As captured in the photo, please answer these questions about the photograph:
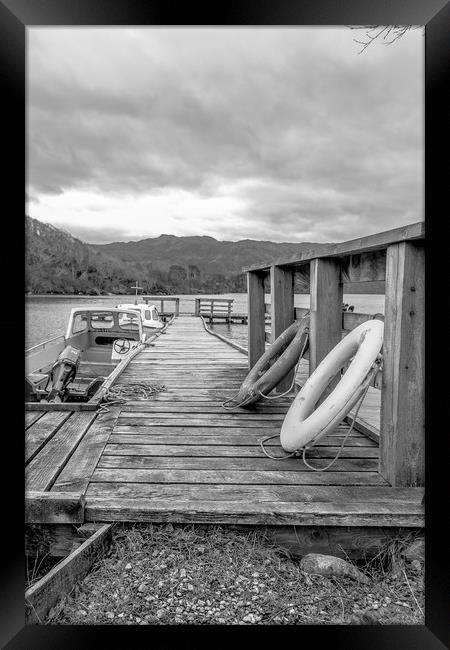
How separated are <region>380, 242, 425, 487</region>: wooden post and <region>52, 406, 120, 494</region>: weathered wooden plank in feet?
5.22

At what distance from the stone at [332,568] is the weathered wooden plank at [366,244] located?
1509 millimetres

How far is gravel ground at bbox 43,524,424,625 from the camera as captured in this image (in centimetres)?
156

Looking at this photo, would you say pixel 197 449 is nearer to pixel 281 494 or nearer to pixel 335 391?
pixel 281 494

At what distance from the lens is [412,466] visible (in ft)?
7.13

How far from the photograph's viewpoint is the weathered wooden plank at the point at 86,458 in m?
2.13

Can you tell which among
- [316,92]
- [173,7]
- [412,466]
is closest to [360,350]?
[412,466]

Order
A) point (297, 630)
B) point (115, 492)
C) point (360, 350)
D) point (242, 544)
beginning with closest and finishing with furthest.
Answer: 1. point (297, 630)
2. point (242, 544)
3. point (115, 492)
4. point (360, 350)

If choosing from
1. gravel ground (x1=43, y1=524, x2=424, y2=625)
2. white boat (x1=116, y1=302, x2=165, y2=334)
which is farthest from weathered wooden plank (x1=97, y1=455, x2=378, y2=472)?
white boat (x1=116, y1=302, x2=165, y2=334)

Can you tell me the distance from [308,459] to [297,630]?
4.30 ft

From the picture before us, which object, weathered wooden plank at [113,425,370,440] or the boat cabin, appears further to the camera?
the boat cabin

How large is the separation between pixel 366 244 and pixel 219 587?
1.91m

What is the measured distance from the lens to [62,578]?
1.61 meters

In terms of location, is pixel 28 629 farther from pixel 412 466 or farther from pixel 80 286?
pixel 80 286

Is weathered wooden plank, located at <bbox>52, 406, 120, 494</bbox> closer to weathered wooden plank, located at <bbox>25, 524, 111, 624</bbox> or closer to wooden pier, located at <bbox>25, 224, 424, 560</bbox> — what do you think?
wooden pier, located at <bbox>25, 224, 424, 560</bbox>
